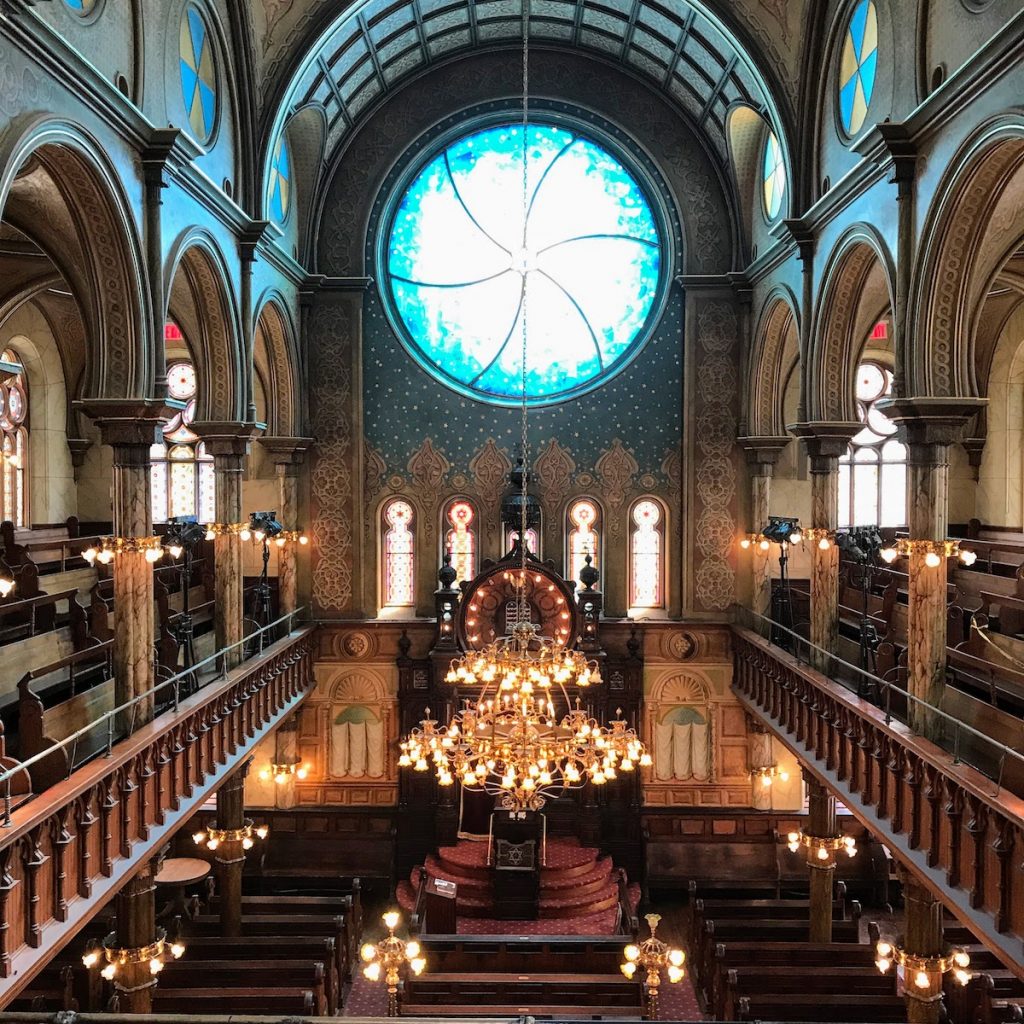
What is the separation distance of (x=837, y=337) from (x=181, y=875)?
52.9 ft

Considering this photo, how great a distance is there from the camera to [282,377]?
22.0 m

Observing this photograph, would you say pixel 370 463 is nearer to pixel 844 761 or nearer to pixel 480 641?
pixel 480 641

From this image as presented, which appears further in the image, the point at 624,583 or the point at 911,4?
the point at 624,583

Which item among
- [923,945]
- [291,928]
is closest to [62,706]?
[291,928]

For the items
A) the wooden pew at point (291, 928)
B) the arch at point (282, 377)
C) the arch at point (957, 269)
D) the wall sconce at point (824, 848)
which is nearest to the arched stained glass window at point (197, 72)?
the arch at point (282, 377)

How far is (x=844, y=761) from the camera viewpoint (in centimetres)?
1482

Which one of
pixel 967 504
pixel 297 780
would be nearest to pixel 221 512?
pixel 297 780

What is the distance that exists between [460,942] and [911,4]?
15.7 meters

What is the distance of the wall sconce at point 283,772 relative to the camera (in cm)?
2212

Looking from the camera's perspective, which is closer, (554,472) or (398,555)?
(554,472)

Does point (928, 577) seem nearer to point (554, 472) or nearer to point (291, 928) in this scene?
point (554, 472)

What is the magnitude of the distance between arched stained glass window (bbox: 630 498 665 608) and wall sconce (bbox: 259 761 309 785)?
8.78 m

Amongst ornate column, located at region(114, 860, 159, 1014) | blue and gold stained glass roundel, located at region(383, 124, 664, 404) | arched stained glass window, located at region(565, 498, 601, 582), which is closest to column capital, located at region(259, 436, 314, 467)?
blue and gold stained glass roundel, located at region(383, 124, 664, 404)

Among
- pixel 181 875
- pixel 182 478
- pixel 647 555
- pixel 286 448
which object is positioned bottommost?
pixel 181 875
